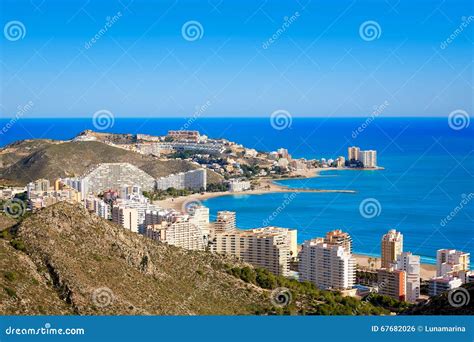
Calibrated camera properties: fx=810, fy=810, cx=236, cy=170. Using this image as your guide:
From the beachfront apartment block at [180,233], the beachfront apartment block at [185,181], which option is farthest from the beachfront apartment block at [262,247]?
the beachfront apartment block at [185,181]

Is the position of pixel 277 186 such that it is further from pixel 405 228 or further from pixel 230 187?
pixel 405 228

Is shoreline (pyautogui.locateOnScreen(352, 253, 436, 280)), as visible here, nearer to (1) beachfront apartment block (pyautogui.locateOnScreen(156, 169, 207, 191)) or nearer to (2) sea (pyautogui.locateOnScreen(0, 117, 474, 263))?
(2) sea (pyautogui.locateOnScreen(0, 117, 474, 263))

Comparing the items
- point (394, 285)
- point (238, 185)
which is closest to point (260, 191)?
point (238, 185)

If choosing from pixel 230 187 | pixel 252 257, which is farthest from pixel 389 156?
pixel 252 257

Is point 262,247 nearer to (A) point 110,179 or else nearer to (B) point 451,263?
(B) point 451,263

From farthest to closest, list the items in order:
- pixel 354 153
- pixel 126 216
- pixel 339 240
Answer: pixel 354 153 < pixel 126 216 < pixel 339 240

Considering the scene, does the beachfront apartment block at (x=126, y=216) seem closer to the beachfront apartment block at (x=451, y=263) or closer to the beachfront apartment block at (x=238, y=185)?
the beachfront apartment block at (x=451, y=263)
